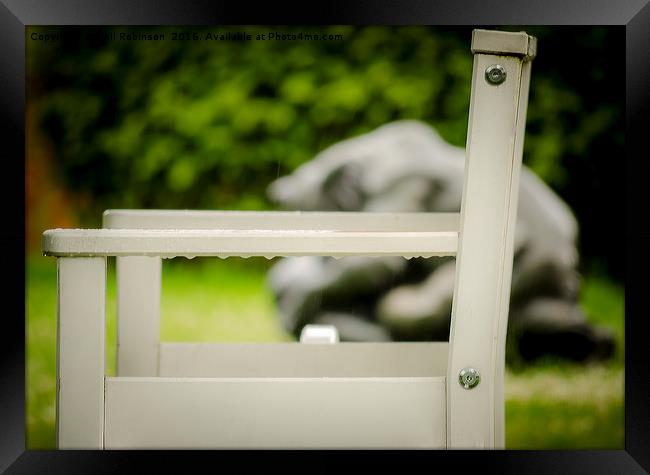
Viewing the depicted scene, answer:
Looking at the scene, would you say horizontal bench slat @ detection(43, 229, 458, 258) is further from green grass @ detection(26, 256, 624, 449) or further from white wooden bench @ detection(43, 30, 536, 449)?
green grass @ detection(26, 256, 624, 449)

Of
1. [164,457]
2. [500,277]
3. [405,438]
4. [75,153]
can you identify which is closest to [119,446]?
[164,457]

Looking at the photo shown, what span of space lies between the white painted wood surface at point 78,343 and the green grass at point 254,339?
3.48ft

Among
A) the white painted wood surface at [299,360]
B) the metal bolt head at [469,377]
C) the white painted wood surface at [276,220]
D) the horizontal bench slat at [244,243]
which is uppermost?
the white painted wood surface at [276,220]

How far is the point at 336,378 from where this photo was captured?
26.2 inches

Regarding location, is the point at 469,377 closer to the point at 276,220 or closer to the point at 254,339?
the point at 276,220

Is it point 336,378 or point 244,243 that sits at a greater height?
point 244,243

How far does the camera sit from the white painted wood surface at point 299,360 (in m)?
0.99

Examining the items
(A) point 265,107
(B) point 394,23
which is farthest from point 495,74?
(A) point 265,107

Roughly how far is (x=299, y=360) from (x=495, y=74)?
527 mm

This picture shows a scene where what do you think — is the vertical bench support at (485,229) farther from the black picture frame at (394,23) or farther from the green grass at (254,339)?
the green grass at (254,339)

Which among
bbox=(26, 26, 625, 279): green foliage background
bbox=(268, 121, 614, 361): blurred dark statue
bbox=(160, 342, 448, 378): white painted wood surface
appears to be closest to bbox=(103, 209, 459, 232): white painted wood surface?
bbox=(160, 342, 448, 378): white painted wood surface

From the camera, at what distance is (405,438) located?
0.67 m

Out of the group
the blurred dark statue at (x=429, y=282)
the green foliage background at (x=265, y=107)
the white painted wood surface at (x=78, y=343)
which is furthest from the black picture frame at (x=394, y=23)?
the green foliage background at (x=265, y=107)

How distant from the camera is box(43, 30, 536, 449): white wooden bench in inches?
24.8
